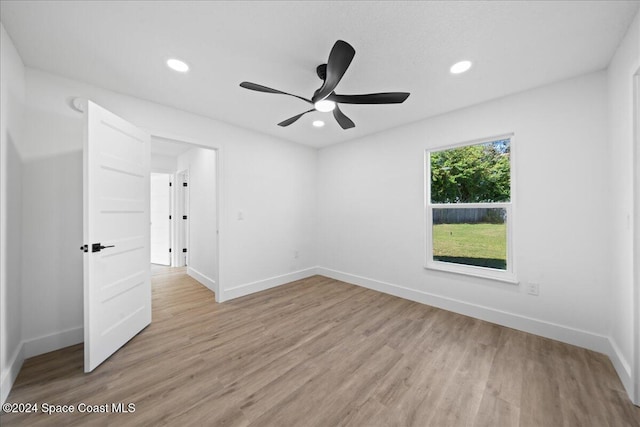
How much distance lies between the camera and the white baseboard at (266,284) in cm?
329

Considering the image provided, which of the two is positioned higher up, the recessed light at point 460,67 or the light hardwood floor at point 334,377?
the recessed light at point 460,67

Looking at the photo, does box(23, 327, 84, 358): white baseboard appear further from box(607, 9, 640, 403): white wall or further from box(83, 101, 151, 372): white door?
box(607, 9, 640, 403): white wall

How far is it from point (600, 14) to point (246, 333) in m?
3.67

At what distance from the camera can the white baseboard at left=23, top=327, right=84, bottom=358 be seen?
1969mm

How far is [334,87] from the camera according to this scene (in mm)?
1706

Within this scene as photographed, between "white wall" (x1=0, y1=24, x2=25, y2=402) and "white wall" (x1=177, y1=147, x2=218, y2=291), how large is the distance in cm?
191

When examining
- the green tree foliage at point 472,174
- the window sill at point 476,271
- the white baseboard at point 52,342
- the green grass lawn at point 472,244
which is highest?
the green tree foliage at point 472,174

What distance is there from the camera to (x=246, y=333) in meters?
2.37

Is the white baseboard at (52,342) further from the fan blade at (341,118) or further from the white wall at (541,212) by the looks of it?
the white wall at (541,212)

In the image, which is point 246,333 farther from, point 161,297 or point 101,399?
point 161,297

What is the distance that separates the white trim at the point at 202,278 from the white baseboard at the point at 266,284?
516mm

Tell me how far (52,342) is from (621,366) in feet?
15.2

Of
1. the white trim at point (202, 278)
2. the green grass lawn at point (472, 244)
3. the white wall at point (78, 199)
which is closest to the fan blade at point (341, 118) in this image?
the white wall at point (78, 199)

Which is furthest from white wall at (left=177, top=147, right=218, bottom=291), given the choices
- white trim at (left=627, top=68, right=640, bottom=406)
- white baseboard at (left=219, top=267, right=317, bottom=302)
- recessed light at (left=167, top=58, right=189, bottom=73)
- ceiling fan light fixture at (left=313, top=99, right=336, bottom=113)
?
white trim at (left=627, top=68, right=640, bottom=406)
